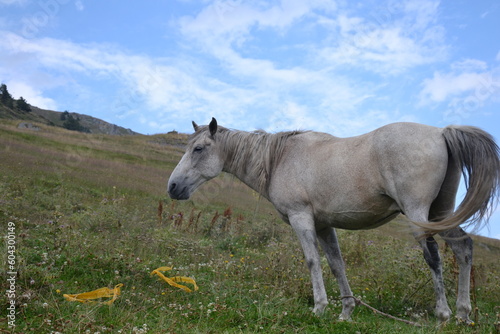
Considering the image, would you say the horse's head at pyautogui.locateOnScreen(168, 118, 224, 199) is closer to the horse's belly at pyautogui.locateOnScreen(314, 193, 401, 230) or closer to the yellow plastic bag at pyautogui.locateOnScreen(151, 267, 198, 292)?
the yellow plastic bag at pyautogui.locateOnScreen(151, 267, 198, 292)

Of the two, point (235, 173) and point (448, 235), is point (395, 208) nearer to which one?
point (448, 235)

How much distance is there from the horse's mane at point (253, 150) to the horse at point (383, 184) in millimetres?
21

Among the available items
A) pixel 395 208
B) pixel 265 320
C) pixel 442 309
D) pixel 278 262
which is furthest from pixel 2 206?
pixel 442 309

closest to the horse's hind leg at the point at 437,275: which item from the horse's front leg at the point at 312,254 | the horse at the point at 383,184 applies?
the horse at the point at 383,184

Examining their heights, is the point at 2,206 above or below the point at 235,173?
below

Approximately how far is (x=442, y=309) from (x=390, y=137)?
1.95 m

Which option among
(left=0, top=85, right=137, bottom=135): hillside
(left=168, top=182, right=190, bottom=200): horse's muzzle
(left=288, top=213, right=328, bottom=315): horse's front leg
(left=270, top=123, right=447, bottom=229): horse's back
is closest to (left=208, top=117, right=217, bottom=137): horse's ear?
(left=168, top=182, right=190, bottom=200): horse's muzzle

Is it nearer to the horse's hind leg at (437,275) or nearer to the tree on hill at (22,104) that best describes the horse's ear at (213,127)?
the horse's hind leg at (437,275)

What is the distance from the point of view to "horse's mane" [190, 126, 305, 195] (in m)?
5.04

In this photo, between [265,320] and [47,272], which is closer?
[265,320]

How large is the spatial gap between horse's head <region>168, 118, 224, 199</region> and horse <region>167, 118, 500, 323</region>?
11cm

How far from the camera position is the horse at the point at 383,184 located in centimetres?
373

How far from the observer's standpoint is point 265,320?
3.74m

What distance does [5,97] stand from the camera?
7588 centimetres
